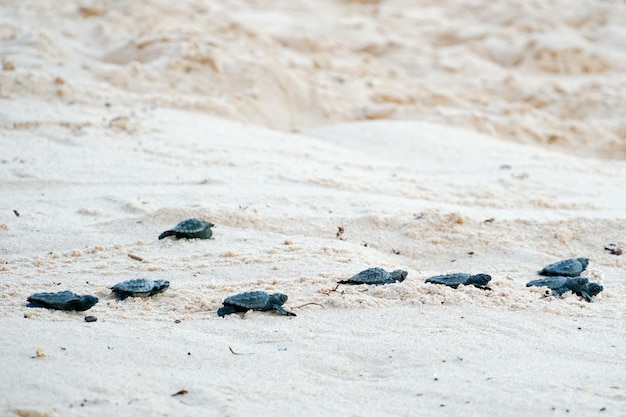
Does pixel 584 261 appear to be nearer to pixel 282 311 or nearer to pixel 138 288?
pixel 282 311

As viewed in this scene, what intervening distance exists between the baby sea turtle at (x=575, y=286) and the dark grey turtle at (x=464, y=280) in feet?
0.89

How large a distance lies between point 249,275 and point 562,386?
1425mm

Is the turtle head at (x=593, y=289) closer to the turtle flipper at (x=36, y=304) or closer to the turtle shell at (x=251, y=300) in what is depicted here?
the turtle shell at (x=251, y=300)

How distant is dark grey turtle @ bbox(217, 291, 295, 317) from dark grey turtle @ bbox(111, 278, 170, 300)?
28 cm

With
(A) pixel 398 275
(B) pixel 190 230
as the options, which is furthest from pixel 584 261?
(B) pixel 190 230

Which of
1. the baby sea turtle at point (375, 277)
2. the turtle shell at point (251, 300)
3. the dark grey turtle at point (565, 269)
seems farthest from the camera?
the dark grey turtle at point (565, 269)

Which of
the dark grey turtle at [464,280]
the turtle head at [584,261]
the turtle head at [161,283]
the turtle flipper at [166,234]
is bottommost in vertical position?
the turtle flipper at [166,234]

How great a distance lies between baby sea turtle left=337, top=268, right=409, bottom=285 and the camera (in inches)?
121

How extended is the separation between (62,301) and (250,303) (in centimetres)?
68

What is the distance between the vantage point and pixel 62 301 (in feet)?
8.71

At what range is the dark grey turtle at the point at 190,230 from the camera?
350cm

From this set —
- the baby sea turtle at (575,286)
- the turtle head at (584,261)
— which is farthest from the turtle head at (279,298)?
the turtle head at (584,261)

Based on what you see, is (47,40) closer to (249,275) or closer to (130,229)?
(130,229)

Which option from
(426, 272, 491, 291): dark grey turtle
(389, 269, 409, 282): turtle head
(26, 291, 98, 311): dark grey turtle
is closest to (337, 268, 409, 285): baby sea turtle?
(389, 269, 409, 282): turtle head
